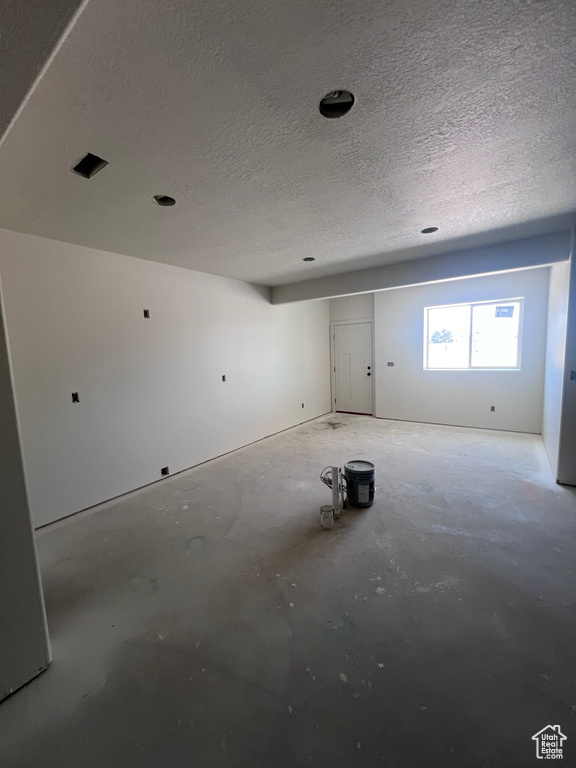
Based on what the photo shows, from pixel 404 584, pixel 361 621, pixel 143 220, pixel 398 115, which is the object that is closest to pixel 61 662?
pixel 361 621

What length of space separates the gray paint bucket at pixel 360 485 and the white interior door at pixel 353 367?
3965mm

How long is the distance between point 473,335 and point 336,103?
4983mm

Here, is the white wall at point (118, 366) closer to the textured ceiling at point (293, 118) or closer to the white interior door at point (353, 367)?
the textured ceiling at point (293, 118)

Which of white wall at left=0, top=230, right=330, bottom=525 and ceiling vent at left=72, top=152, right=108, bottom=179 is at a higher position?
ceiling vent at left=72, top=152, right=108, bottom=179

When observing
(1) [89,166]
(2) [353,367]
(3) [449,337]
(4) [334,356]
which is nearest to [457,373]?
(3) [449,337]

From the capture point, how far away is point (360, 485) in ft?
9.34

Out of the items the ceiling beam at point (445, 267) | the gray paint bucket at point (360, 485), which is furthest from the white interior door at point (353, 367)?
the gray paint bucket at point (360, 485)

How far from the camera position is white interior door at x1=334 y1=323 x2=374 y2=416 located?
6.62 metres

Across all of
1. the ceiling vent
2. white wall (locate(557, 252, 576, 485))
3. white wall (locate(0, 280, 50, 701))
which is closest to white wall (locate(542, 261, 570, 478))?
white wall (locate(557, 252, 576, 485))

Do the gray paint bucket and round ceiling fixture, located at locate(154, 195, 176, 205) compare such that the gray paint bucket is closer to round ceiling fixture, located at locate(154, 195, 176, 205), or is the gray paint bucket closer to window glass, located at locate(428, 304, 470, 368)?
round ceiling fixture, located at locate(154, 195, 176, 205)

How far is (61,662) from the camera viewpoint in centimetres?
149

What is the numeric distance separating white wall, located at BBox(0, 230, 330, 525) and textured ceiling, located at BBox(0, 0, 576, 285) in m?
0.48

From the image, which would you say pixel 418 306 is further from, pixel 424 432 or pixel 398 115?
pixel 398 115

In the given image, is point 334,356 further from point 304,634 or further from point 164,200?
point 304,634
